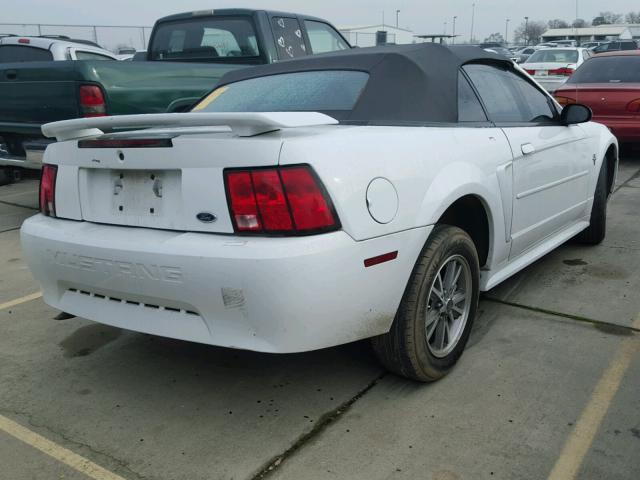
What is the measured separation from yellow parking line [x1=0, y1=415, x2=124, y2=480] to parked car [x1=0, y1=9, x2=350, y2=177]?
11.4ft

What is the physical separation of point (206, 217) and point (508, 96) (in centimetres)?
225

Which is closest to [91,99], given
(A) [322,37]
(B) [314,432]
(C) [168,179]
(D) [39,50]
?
(D) [39,50]

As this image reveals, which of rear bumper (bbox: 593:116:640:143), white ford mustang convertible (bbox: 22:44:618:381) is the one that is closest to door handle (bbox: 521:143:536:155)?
white ford mustang convertible (bbox: 22:44:618:381)

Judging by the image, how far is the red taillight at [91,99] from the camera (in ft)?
17.8

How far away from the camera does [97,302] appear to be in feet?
8.82

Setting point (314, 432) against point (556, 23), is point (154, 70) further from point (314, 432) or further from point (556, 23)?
point (556, 23)

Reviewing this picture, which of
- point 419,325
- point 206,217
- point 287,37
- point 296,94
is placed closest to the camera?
point 206,217

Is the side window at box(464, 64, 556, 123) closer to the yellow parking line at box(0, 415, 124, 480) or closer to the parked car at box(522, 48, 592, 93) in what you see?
the yellow parking line at box(0, 415, 124, 480)

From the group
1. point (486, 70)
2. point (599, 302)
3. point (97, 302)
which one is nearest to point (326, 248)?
point (97, 302)

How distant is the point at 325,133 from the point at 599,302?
91.1 inches

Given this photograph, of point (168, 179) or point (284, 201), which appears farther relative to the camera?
point (168, 179)

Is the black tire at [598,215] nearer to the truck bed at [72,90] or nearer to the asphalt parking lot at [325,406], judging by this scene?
the asphalt parking lot at [325,406]

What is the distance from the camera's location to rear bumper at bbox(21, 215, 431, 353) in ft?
7.31

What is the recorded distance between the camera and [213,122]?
7.66ft
